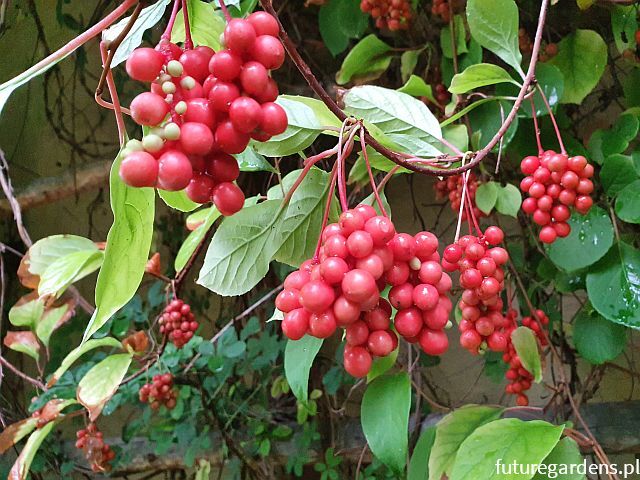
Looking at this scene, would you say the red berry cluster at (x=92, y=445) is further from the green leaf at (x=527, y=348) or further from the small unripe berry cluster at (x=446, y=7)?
the small unripe berry cluster at (x=446, y=7)

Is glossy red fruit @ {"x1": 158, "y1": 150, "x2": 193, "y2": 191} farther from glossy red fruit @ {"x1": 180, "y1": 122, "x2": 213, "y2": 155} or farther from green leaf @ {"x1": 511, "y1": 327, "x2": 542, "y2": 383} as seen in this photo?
green leaf @ {"x1": 511, "y1": 327, "x2": 542, "y2": 383}

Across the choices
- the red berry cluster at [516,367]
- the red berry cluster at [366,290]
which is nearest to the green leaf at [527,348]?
the red berry cluster at [516,367]

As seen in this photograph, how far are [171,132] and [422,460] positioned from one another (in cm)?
61

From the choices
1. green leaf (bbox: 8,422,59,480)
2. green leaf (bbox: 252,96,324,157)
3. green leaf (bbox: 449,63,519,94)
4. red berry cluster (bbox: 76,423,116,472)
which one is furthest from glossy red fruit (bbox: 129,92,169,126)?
red berry cluster (bbox: 76,423,116,472)

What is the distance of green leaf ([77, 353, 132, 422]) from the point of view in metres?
0.71

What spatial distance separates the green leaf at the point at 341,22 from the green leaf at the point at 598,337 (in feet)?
1.90

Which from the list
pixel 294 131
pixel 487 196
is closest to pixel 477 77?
pixel 487 196

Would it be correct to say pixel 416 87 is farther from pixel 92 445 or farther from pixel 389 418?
pixel 92 445

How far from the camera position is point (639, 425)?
86 centimetres

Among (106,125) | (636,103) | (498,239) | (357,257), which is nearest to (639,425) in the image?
(636,103)

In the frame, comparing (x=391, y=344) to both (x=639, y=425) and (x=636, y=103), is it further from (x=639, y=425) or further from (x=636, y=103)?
(x=639, y=425)

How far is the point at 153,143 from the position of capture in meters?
0.22

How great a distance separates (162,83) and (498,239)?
31 centimetres

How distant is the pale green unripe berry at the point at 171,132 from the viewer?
22 cm
